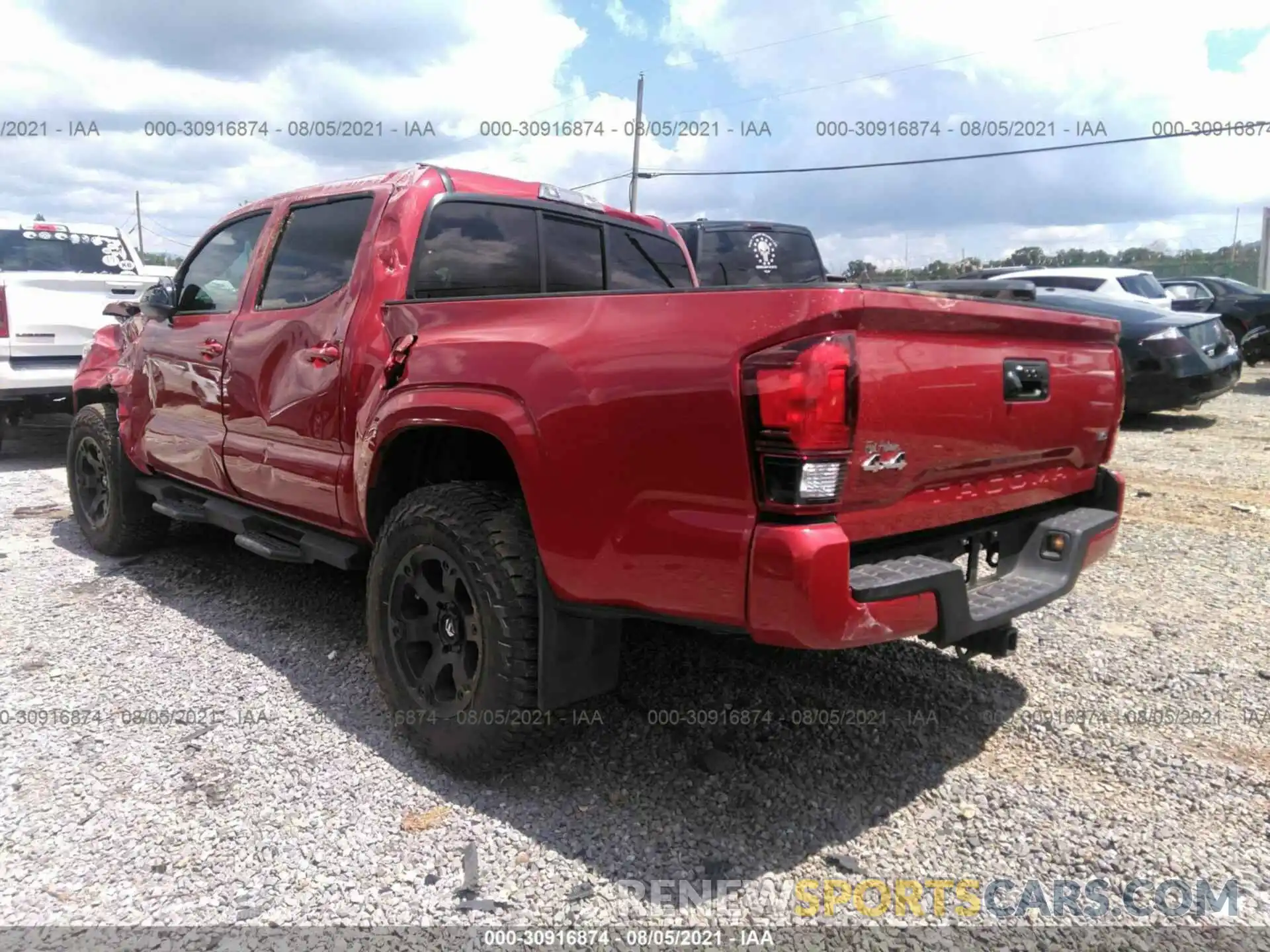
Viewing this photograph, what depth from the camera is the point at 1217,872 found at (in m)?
2.39

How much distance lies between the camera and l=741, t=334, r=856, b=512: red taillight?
80.1 inches

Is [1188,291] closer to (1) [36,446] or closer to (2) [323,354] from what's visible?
(2) [323,354]

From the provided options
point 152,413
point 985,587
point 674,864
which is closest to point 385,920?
point 674,864

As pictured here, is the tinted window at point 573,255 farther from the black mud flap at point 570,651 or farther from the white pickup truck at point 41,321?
the white pickup truck at point 41,321

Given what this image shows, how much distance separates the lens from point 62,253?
30.0ft

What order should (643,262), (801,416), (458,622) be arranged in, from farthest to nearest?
(643,262) → (458,622) → (801,416)

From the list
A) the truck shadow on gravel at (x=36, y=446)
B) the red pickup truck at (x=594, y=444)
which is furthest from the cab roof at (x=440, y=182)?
the truck shadow on gravel at (x=36, y=446)

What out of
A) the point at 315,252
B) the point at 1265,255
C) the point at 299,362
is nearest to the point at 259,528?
the point at 299,362

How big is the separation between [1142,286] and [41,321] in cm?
1210

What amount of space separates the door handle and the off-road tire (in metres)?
2.27

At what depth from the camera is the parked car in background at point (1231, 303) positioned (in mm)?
12953

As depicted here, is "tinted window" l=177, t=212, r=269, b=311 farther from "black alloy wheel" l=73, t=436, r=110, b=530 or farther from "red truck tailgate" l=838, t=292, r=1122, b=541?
"red truck tailgate" l=838, t=292, r=1122, b=541

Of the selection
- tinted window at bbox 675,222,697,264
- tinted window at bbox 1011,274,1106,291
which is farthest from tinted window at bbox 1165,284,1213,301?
tinted window at bbox 675,222,697,264

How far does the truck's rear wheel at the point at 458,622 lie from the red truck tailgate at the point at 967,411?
1.02m
